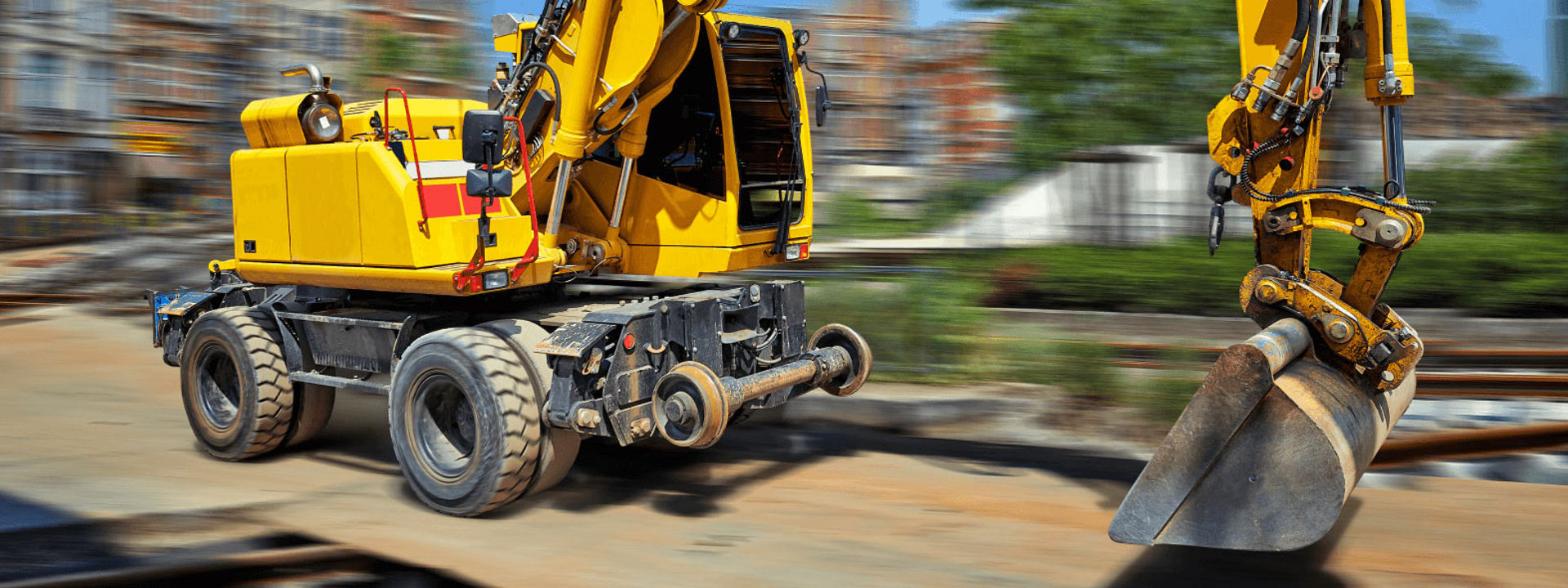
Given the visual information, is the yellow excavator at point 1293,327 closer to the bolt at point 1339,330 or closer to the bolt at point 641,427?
the bolt at point 1339,330

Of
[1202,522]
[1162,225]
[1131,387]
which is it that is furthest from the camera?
[1162,225]

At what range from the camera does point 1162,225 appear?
1173 cm

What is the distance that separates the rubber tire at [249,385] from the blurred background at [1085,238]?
74cm

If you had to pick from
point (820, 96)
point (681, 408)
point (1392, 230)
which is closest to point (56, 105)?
point (820, 96)

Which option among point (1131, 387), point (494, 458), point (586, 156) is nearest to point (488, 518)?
point (494, 458)

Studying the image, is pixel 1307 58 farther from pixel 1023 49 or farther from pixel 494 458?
pixel 1023 49

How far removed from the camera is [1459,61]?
11281 mm

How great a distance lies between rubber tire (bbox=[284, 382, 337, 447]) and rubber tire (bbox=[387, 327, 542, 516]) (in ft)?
5.01

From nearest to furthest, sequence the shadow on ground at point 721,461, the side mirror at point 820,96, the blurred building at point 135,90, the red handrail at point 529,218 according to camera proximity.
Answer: the red handrail at point 529,218 < the shadow on ground at point 721,461 < the side mirror at point 820,96 < the blurred building at point 135,90

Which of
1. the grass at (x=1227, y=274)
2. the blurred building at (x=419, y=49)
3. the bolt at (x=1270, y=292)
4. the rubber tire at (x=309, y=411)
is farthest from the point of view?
the blurred building at (x=419, y=49)

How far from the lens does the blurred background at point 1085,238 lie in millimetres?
7738

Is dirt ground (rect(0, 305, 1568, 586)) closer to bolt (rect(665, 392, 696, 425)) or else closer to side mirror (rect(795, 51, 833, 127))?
bolt (rect(665, 392, 696, 425))

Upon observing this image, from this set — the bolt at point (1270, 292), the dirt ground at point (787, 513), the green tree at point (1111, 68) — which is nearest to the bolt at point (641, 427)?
the dirt ground at point (787, 513)

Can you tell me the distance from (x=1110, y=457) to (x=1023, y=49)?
534cm
